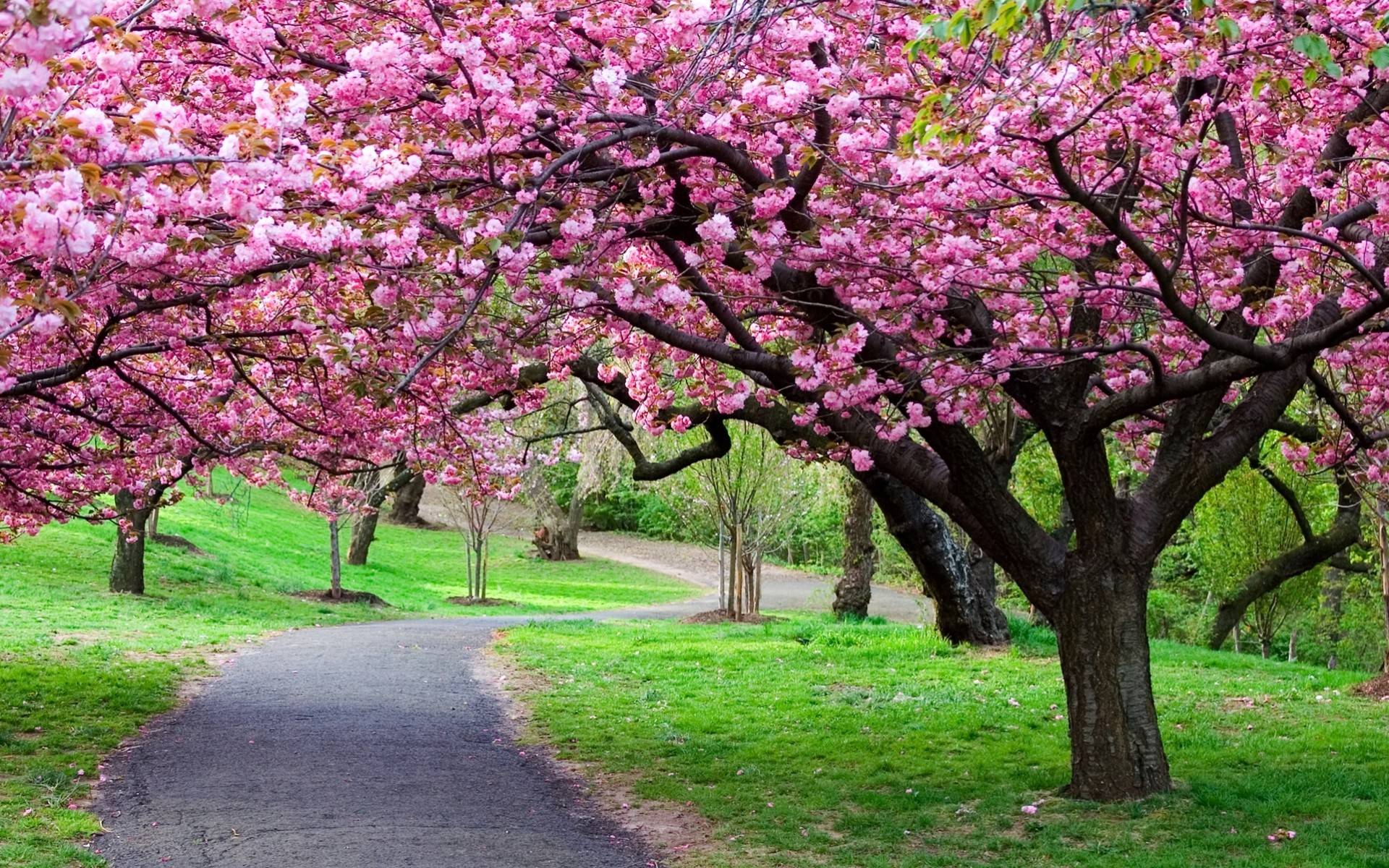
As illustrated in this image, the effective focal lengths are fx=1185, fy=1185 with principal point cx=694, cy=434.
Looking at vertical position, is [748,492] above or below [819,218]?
below

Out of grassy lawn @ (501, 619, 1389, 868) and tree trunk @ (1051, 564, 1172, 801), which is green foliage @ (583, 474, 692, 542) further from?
tree trunk @ (1051, 564, 1172, 801)

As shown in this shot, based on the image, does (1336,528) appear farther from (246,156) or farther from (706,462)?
(246,156)

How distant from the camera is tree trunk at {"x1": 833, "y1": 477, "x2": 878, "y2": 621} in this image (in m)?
18.0

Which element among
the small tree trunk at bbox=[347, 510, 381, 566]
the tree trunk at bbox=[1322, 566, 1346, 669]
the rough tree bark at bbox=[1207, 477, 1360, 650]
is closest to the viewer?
the rough tree bark at bbox=[1207, 477, 1360, 650]

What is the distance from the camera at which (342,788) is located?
7.73m

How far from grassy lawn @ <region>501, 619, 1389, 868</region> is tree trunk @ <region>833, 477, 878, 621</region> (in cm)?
322

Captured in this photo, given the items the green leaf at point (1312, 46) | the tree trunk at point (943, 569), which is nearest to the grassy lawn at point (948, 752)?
the tree trunk at point (943, 569)

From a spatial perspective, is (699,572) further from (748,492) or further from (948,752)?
(948,752)

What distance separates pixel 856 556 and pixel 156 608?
35.1 feet

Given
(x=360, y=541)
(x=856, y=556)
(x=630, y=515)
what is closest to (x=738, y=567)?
(x=856, y=556)

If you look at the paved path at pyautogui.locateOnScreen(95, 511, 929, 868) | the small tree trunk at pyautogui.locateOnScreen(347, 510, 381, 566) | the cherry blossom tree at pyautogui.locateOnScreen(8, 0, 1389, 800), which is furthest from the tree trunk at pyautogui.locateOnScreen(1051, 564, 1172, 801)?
the small tree trunk at pyautogui.locateOnScreen(347, 510, 381, 566)

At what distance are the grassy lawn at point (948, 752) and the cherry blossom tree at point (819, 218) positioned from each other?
697mm

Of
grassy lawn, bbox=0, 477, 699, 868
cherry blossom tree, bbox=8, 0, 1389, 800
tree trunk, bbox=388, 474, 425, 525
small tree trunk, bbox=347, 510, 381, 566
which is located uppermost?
cherry blossom tree, bbox=8, 0, 1389, 800

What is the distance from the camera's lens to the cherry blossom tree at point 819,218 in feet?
15.6
